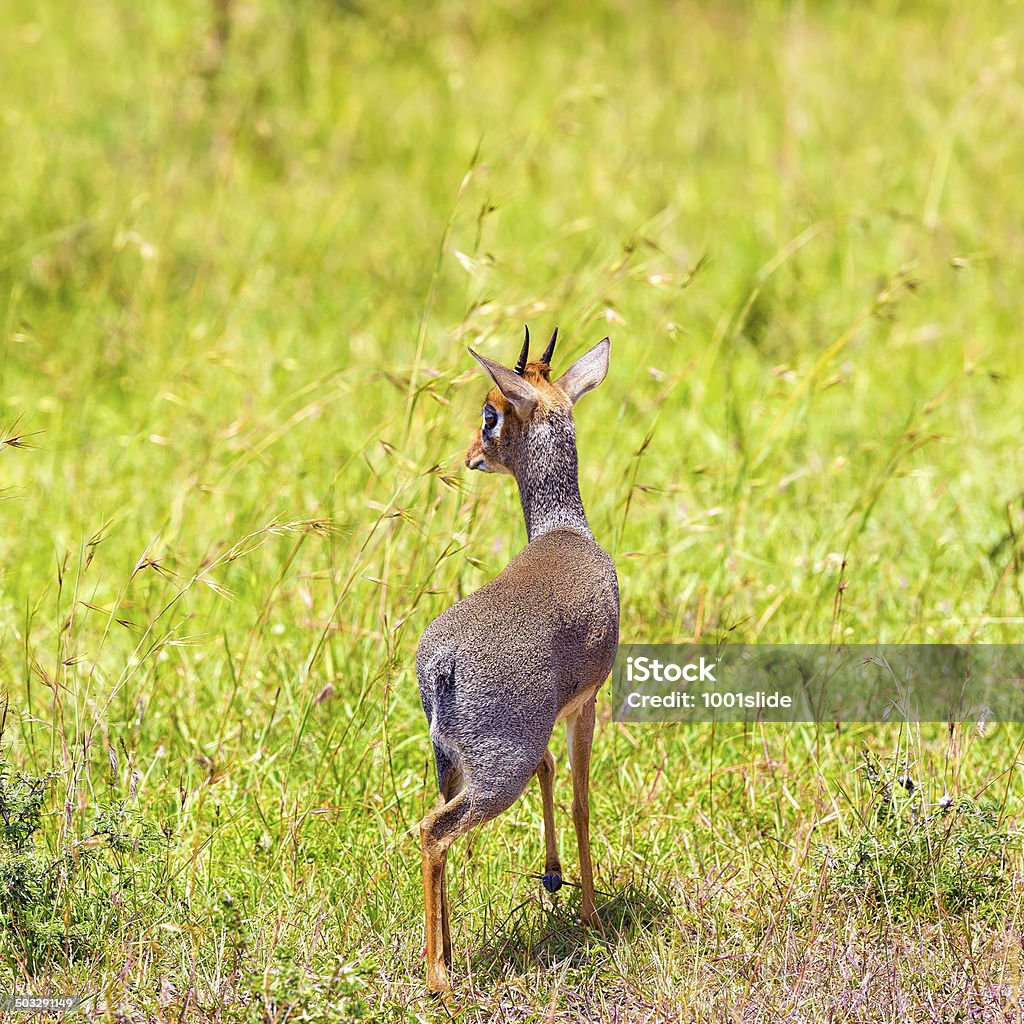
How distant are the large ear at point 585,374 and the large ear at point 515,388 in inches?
5.7

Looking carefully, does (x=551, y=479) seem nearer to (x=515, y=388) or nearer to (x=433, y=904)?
(x=515, y=388)

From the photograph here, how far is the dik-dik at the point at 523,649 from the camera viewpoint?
260cm

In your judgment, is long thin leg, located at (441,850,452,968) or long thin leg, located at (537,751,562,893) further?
long thin leg, located at (537,751,562,893)

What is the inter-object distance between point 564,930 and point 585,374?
117 centimetres

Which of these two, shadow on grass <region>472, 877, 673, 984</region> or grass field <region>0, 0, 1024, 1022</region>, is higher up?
grass field <region>0, 0, 1024, 1022</region>

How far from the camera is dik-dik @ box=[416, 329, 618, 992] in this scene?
2.60m

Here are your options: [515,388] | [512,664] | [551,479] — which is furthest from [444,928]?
Answer: [515,388]

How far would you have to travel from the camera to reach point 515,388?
2.73 metres

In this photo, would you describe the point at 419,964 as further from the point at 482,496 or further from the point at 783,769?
the point at 482,496

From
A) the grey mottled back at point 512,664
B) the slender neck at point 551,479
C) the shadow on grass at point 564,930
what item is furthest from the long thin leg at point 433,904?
the slender neck at point 551,479

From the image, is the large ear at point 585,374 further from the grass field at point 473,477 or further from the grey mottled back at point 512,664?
the grass field at point 473,477

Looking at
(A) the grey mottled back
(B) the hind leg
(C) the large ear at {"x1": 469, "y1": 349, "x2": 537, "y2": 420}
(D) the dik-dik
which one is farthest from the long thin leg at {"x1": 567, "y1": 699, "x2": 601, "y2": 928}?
(C) the large ear at {"x1": 469, "y1": 349, "x2": 537, "y2": 420}

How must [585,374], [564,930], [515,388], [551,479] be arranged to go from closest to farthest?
[515,388] → [551,479] → [585,374] → [564,930]

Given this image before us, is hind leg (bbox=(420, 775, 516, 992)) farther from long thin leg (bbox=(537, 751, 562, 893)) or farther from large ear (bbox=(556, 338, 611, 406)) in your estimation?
large ear (bbox=(556, 338, 611, 406))
